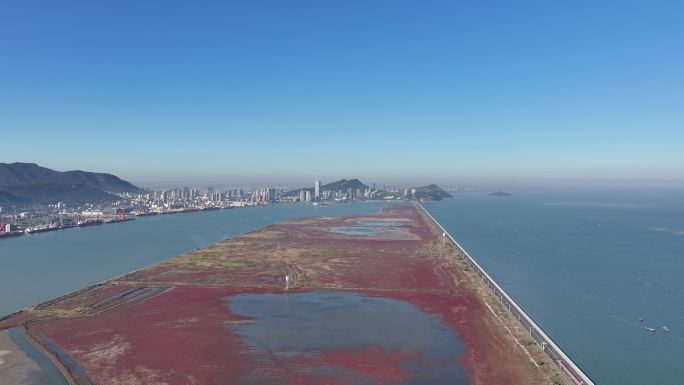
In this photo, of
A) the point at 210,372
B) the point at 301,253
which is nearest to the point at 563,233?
the point at 301,253

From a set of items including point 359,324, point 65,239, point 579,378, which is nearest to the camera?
point 579,378

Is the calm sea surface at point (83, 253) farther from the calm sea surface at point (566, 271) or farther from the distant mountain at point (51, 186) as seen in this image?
the distant mountain at point (51, 186)

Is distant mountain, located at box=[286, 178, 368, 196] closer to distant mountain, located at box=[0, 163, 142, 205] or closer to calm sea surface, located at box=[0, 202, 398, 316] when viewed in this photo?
distant mountain, located at box=[0, 163, 142, 205]

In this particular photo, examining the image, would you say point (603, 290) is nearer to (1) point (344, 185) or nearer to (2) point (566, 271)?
(2) point (566, 271)

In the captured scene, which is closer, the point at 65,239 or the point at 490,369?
the point at 490,369

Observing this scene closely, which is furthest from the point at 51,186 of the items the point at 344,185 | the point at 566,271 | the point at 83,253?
the point at 566,271

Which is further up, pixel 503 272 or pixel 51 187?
pixel 51 187

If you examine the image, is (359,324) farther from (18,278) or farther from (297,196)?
(297,196)

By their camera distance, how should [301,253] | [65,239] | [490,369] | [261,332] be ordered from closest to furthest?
1. [490,369]
2. [261,332]
3. [301,253]
4. [65,239]
